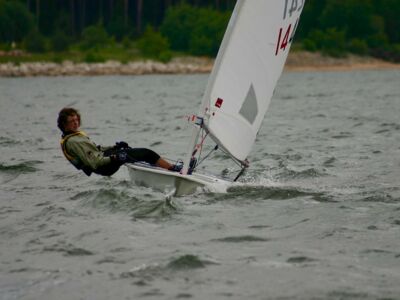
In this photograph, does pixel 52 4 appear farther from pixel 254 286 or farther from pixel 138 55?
pixel 254 286

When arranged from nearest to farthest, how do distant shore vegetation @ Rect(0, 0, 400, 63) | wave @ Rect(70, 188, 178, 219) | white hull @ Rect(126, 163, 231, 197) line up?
wave @ Rect(70, 188, 178, 219) → white hull @ Rect(126, 163, 231, 197) → distant shore vegetation @ Rect(0, 0, 400, 63)

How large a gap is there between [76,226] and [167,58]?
235 feet

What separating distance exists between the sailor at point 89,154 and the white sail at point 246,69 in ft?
2.62

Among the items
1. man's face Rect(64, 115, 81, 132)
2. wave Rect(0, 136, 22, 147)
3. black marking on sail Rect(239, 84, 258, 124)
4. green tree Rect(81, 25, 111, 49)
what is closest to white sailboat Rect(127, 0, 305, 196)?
black marking on sail Rect(239, 84, 258, 124)

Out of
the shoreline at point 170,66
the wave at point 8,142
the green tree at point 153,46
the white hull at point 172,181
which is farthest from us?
the green tree at point 153,46

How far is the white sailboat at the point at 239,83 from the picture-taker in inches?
398

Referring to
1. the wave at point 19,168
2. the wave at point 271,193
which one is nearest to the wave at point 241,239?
the wave at point 271,193

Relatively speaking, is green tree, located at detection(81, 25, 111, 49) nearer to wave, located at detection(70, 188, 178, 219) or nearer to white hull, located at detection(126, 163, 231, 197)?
wave, located at detection(70, 188, 178, 219)

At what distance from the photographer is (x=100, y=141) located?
18.6 m

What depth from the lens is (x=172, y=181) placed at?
10008mm

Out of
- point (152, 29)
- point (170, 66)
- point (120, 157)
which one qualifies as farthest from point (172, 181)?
point (152, 29)

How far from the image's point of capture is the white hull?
9.97 metres

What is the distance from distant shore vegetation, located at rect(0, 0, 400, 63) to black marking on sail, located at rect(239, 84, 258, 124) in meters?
63.2

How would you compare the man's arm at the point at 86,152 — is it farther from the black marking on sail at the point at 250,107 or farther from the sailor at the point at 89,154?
the black marking on sail at the point at 250,107
